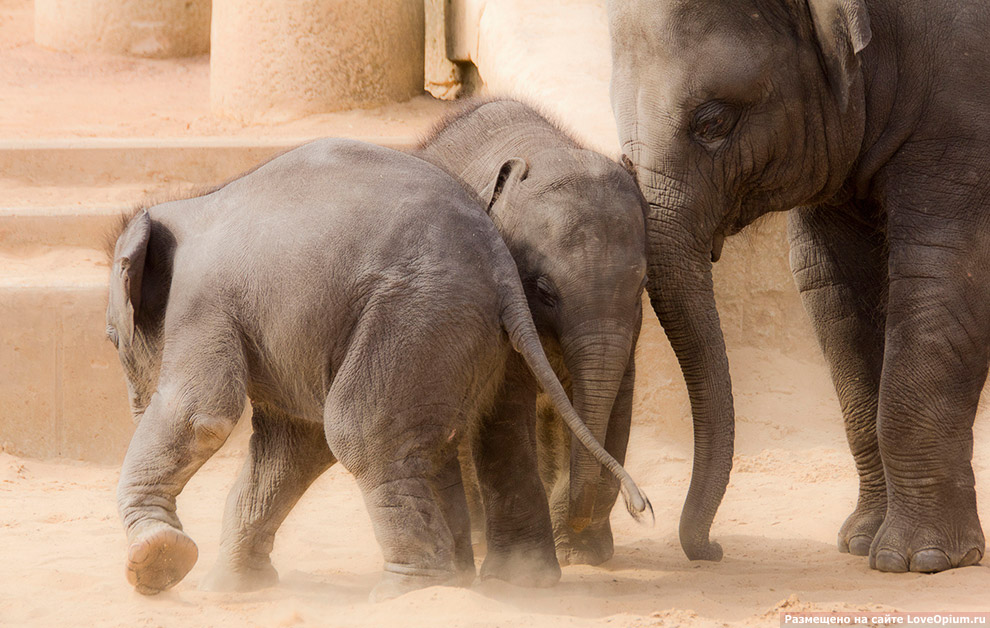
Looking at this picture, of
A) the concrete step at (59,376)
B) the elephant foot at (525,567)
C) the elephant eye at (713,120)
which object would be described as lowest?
the concrete step at (59,376)

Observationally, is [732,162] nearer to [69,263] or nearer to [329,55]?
[69,263]

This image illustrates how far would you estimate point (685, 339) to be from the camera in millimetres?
4137

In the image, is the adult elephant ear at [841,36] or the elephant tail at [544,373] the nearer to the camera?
the elephant tail at [544,373]

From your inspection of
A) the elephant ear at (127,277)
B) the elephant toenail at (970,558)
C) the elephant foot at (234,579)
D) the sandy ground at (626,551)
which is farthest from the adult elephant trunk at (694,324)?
the elephant ear at (127,277)

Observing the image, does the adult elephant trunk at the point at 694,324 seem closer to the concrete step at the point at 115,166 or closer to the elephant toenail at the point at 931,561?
the elephant toenail at the point at 931,561

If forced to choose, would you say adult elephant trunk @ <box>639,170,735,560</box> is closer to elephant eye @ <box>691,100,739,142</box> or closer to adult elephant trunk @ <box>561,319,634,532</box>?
elephant eye @ <box>691,100,739,142</box>

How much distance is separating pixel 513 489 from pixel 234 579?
37.9 inches

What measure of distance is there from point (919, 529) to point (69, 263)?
4523 millimetres

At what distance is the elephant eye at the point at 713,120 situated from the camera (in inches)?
162

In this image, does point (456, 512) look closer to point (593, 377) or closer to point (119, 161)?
point (593, 377)

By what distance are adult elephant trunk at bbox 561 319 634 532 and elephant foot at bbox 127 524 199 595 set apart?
3.81 ft

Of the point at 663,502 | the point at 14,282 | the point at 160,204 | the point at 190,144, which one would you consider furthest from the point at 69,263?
the point at 663,502

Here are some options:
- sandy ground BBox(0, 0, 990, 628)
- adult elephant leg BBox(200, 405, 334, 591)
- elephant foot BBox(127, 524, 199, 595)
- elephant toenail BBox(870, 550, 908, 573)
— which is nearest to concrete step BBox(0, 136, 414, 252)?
sandy ground BBox(0, 0, 990, 628)

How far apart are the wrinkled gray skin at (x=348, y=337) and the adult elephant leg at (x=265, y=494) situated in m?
0.33
